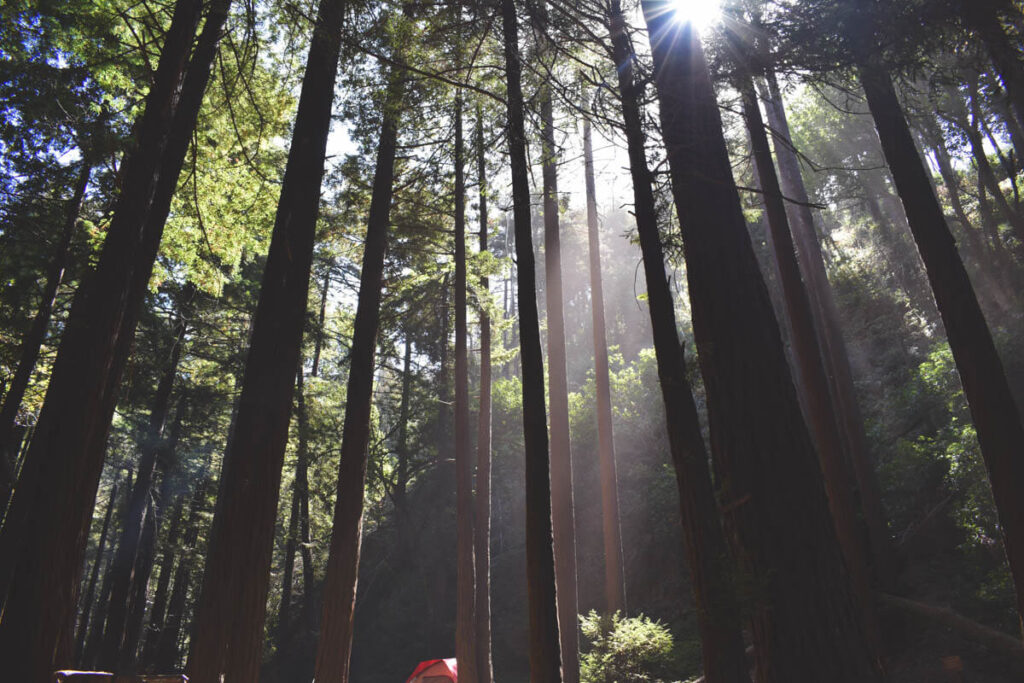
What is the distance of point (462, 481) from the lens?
493 inches

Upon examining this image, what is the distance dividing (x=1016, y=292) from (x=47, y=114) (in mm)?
22525

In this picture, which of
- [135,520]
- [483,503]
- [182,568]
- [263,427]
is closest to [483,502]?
[483,503]

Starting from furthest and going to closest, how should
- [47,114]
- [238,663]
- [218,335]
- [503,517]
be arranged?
[503,517], [218,335], [47,114], [238,663]

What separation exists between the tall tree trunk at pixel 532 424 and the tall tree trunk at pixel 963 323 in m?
4.18

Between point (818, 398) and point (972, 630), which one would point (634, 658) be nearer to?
point (972, 630)

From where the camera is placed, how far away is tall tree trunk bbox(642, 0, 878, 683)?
3242mm

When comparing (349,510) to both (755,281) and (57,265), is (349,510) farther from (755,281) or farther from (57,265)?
(57,265)

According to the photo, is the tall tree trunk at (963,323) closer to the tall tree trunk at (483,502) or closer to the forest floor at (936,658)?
the forest floor at (936,658)

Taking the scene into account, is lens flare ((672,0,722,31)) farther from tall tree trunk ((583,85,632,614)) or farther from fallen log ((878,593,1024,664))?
fallen log ((878,593,1024,664))

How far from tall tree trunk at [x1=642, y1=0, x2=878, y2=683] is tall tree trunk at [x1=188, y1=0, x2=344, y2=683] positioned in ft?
12.4

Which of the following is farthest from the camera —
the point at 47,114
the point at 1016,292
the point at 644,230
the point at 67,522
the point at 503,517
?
the point at 503,517

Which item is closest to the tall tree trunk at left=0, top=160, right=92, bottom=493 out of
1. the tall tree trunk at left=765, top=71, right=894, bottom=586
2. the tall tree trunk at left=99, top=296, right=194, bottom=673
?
the tall tree trunk at left=99, top=296, right=194, bottom=673

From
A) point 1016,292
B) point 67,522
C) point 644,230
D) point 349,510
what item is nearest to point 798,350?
point 644,230

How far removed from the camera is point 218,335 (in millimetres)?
19172
